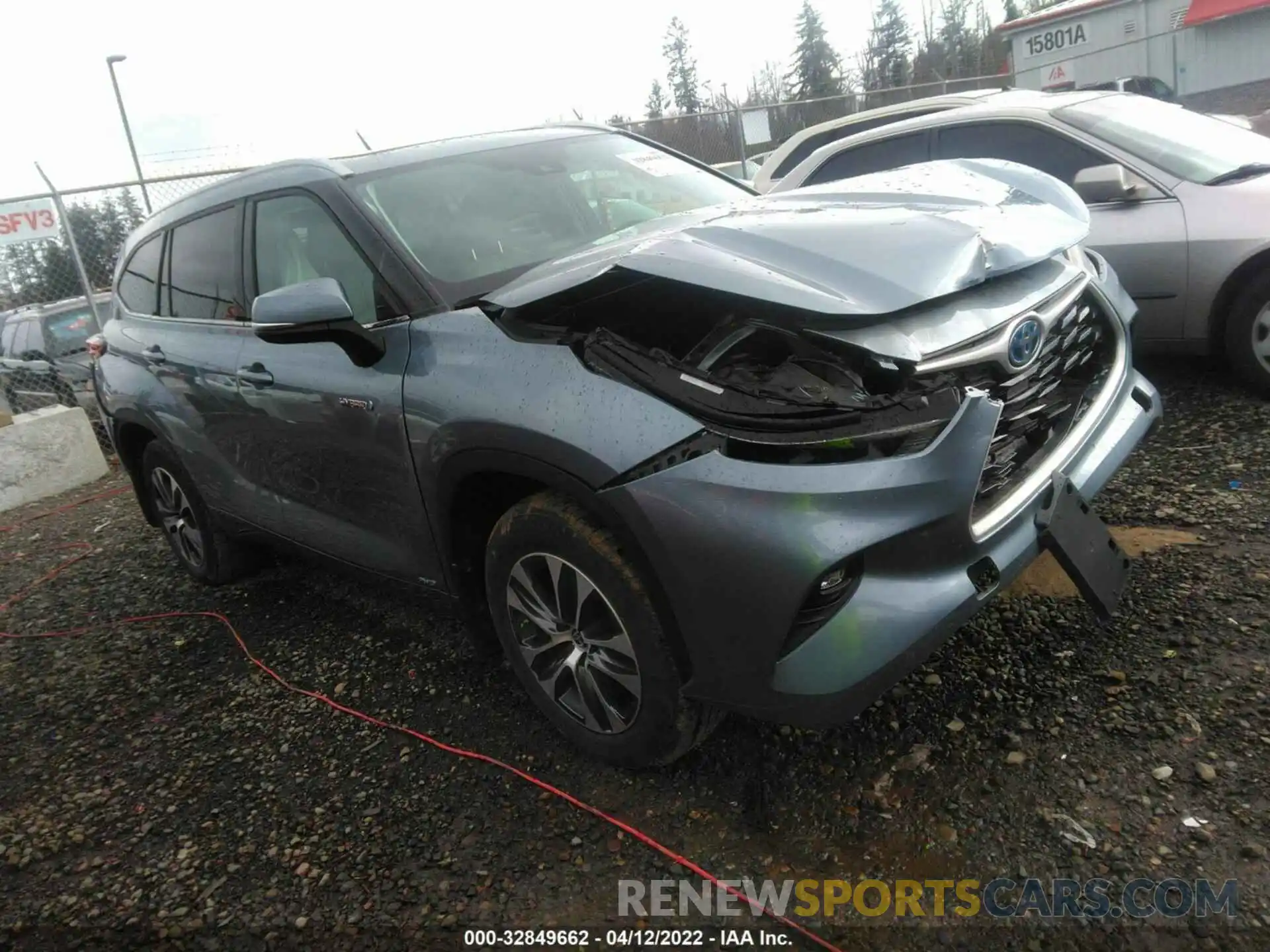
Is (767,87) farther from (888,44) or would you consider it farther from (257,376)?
(257,376)

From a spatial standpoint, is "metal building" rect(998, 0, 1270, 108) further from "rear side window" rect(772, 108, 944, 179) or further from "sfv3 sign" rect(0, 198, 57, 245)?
"sfv3 sign" rect(0, 198, 57, 245)

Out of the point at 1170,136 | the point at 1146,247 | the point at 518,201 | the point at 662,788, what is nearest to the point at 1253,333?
the point at 1146,247

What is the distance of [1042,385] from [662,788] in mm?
1533

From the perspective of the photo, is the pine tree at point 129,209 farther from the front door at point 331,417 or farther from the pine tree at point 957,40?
the pine tree at point 957,40

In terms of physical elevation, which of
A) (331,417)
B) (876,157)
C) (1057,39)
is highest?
(1057,39)

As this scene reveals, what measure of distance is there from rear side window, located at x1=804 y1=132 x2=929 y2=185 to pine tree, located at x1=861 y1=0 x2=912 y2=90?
49.9 m

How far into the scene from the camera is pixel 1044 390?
2.56 metres

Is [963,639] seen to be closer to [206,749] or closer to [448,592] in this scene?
[448,592]

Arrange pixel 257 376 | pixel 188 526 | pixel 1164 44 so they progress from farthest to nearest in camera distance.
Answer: pixel 1164 44 → pixel 188 526 → pixel 257 376

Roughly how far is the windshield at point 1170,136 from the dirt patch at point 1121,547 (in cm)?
215

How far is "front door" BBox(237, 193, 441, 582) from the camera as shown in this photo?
114 inches

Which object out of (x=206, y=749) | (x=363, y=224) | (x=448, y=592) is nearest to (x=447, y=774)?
(x=448, y=592)

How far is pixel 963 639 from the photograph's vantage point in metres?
3.01

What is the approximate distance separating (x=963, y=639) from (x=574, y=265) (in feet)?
5.60
